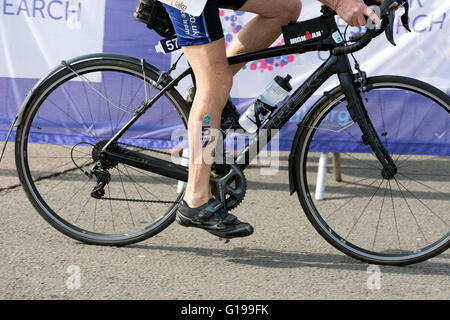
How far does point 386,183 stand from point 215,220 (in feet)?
5.95

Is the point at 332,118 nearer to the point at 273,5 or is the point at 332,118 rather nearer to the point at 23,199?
the point at 273,5

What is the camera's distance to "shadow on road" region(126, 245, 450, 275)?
11.9 ft

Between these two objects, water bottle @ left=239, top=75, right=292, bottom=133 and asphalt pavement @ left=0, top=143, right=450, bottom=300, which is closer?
asphalt pavement @ left=0, top=143, right=450, bottom=300

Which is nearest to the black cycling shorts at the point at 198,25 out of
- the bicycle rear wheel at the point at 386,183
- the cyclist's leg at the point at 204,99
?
the cyclist's leg at the point at 204,99

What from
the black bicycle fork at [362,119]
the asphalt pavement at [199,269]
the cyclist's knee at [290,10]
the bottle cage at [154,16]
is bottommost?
the asphalt pavement at [199,269]

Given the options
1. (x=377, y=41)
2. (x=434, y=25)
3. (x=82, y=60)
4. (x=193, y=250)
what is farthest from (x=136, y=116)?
(x=434, y=25)

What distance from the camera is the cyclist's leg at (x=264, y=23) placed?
353 cm

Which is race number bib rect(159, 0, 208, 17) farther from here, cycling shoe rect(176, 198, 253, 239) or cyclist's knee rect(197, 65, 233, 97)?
cycling shoe rect(176, 198, 253, 239)

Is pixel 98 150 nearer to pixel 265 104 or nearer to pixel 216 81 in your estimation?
pixel 216 81

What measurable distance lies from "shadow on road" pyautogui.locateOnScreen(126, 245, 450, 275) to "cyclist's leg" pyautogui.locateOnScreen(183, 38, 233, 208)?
43 centimetres

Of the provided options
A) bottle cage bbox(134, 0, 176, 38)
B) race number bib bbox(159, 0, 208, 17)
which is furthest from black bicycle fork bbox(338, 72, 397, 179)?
bottle cage bbox(134, 0, 176, 38)

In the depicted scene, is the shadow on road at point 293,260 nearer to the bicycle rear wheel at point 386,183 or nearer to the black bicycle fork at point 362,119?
the bicycle rear wheel at point 386,183

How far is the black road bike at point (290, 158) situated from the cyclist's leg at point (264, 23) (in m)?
0.16

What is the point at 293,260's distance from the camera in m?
3.75
